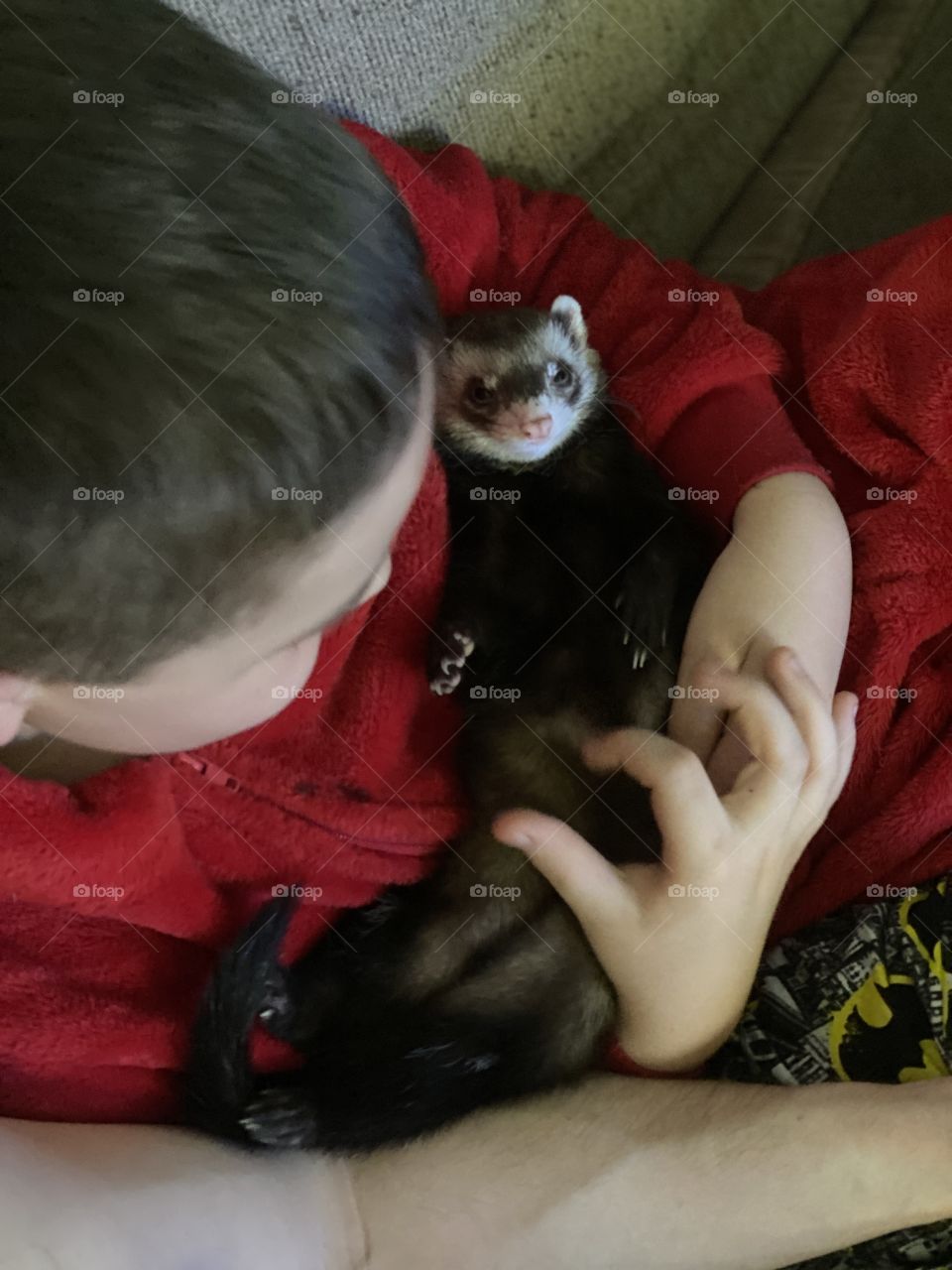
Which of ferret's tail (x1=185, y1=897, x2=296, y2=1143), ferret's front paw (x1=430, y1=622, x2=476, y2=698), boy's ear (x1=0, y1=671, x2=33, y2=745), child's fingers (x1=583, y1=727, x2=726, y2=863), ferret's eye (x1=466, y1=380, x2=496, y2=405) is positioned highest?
boy's ear (x1=0, y1=671, x2=33, y2=745)

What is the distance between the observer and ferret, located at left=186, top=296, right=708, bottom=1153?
801mm

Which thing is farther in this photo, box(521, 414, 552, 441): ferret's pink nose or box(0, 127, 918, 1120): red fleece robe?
box(521, 414, 552, 441): ferret's pink nose

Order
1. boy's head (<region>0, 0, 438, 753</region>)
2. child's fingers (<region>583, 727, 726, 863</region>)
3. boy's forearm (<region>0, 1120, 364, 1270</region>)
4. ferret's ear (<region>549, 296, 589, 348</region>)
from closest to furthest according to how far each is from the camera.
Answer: boy's head (<region>0, 0, 438, 753</region>)
boy's forearm (<region>0, 1120, 364, 1270</region>)
child's fingers (<region>583, 727, 726, 863</region>)
ferret's ear (<region>549, 296, 589, 348</region>)

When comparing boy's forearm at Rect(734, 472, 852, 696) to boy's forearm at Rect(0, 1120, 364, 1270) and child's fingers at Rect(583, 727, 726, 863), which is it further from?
boy's forearm at Rect(0, 1120, 364, 1270)

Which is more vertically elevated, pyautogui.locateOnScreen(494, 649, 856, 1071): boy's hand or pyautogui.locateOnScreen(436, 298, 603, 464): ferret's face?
pyautogui.locateOnScreen(436, 298, 603, 464): ferret's face

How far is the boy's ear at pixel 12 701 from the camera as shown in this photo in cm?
50

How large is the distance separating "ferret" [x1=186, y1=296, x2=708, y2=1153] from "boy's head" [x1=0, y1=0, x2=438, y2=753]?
1.20 feet

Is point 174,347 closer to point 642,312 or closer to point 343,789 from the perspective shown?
point 343,789

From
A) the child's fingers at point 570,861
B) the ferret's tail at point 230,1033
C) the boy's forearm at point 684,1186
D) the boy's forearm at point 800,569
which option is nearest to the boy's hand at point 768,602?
the boy's forearm at point 800,569

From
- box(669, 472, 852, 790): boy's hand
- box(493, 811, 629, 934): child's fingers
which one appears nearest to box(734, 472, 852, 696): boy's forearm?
box(669, 472, 852, 790): boy's hand

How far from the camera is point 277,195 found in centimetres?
41

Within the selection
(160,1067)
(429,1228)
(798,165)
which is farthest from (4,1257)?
(798,165)

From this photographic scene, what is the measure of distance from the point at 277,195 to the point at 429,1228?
0.70 meters

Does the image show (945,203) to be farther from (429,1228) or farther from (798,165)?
(429,1228)
